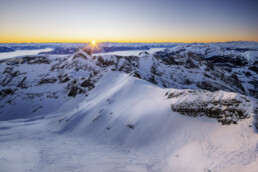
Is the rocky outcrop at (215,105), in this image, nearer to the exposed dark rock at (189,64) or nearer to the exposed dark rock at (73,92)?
the exposed dark rock at (73,92)

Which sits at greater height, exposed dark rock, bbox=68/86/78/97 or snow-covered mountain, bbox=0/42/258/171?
snow-covered mountain, bbox=0/42/258/171

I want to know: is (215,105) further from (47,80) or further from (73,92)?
(47,80)

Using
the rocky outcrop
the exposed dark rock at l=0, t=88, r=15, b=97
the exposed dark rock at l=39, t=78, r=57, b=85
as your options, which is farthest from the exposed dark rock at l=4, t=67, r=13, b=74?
the rocky outcrop

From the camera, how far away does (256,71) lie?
192 metres

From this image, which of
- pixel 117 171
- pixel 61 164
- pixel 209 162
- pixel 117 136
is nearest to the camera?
pixel 209 162

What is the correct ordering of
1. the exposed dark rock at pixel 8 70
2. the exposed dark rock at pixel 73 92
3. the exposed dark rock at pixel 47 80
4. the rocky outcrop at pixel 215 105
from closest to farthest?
1. the rocky outcrop at pixel 215 105
2. the exposed dark rock at pixel 73 92
3. the exposed dark rock at pixel 47 80
4. the exposed dark rock at pixel 8 70

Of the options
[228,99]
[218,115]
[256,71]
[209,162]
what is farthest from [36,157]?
[256,71]

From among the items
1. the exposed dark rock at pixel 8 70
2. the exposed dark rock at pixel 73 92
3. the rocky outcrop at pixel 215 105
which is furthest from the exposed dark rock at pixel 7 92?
the rocky outcrop at pixel 215 105

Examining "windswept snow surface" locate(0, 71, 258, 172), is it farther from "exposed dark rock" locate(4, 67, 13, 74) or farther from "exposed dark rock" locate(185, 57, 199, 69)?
"exposed dark rock" locate(4, 67, 13, 74)

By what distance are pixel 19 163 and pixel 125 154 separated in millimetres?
10938

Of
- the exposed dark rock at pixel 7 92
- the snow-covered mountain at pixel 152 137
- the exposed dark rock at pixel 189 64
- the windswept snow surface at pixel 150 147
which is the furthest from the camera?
the exposed dark rock at pixel 189 64

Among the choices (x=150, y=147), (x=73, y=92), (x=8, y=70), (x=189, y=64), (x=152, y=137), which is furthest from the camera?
(x=189, y=64)

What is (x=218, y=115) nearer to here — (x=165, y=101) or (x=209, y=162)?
(x=209, y=162)

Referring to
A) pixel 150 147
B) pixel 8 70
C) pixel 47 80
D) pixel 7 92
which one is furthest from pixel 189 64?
pixel 8 70
